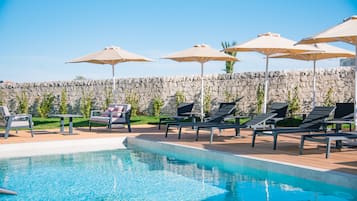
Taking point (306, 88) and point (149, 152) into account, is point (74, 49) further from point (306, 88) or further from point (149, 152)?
point (149, 152)

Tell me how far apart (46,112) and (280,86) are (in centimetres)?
981

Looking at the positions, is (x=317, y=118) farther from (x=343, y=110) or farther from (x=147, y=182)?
(x=147, y=182)

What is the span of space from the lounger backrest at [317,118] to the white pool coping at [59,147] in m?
4.34

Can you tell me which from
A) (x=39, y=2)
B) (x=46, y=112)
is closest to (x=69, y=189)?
(x=46, y=112)

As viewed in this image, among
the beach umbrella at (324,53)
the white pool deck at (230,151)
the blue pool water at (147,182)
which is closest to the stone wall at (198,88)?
the beach umbrella at (324,53)

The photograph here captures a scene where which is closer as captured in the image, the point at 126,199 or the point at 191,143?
the point at 126,199

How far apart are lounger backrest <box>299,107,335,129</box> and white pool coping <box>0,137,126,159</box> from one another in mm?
4337

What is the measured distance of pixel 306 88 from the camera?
50.4 feet

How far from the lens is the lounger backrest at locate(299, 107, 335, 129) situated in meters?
8.15

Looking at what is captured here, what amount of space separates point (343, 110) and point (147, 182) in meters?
5.42

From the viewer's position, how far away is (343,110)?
993cm

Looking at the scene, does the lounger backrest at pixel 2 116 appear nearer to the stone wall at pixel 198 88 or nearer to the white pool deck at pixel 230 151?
the white pool deck at pixel 230 151

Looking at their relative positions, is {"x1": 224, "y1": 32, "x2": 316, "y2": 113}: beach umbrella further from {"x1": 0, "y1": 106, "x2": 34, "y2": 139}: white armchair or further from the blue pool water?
{"x1": 0, "y1": 106, "x2": 34, "y2": 139}: white armchair

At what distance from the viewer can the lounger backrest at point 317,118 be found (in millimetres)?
8148
